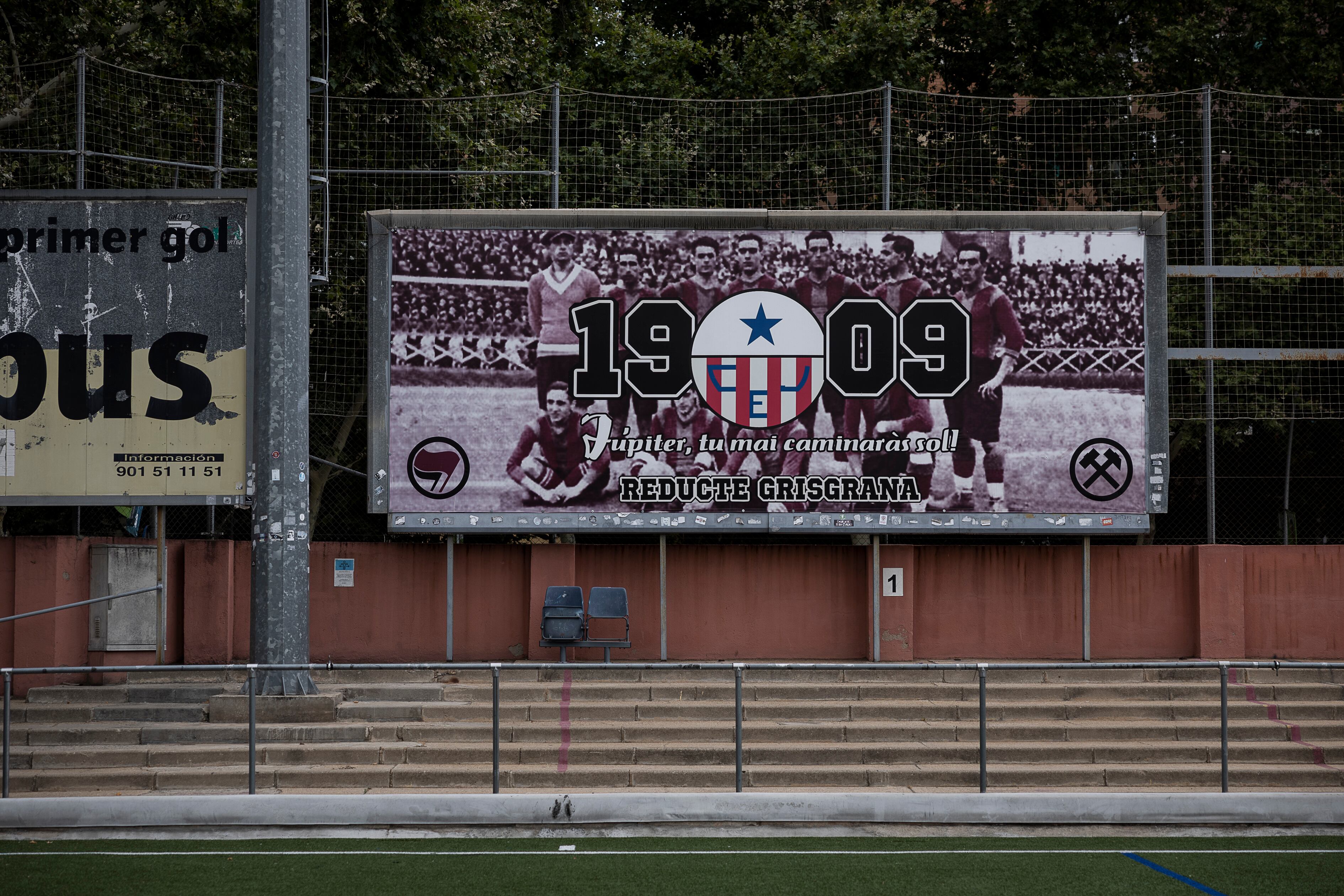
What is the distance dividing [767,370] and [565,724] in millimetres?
4963

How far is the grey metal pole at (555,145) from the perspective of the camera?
16.6 metres

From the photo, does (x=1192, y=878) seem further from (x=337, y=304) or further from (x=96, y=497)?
(x=337, y=304)

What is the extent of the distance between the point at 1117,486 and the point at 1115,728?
3.62 meters

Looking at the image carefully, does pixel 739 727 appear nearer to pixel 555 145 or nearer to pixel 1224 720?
pixel 1224 720

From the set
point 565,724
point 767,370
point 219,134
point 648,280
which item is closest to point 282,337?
point 219,134

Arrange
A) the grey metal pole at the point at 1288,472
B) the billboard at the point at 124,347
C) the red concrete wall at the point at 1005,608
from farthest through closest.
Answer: the grey metal pole at the point at 1288,472, the red concrete wall at the point at 1005,608, the billboard at the point at 124,347

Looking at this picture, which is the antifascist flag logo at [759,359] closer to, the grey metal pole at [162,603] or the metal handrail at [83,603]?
the grey metal pole at [162,603]

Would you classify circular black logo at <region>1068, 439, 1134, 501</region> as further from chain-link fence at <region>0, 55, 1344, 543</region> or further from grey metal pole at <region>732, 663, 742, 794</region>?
grey metal pole at <region>732, 663, 742, 794</region>

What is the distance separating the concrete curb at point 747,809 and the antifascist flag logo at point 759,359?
576cm

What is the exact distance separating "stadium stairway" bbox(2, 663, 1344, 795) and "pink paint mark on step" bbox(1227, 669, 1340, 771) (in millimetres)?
26

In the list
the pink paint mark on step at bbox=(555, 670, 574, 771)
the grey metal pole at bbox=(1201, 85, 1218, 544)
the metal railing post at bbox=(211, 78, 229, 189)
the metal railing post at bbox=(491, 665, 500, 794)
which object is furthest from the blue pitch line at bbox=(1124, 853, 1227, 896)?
the metal railing post at bbox=(211, 78, 229, 189)

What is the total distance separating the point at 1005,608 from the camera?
16.3 m

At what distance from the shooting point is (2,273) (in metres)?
15.6

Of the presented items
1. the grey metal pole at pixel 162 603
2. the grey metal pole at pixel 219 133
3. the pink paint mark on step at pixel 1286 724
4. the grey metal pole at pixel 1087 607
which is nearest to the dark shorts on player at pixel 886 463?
the grey metal pole at pixel 1087 607
